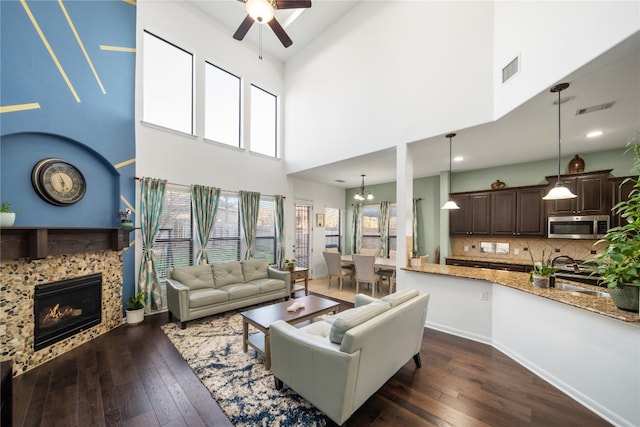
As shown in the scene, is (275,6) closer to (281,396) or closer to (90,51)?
(90,51)

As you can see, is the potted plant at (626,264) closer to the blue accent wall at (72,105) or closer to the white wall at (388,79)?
the white wall at (388,79)

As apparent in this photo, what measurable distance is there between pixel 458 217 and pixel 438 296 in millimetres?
2779

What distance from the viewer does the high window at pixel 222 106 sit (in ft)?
→ 16.7

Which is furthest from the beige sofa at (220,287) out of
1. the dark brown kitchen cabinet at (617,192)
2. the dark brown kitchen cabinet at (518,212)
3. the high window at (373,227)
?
the dark brown kitchen cabinet at (617,192)

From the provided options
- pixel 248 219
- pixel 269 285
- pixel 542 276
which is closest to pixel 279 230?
pixel 248 219

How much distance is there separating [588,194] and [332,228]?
570cm

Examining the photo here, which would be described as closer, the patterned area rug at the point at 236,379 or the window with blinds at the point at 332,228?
the patterned area rug at the point at 236,379

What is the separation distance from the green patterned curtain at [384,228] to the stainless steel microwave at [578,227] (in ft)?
11.4

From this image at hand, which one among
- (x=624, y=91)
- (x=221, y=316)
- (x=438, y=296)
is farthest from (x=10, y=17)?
(x=624, y=91)

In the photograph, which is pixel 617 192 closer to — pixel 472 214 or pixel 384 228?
pixel 472 214

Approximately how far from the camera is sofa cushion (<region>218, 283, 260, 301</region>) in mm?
4039

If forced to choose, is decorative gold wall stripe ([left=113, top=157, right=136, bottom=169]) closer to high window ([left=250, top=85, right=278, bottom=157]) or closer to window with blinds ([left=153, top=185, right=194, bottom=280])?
window with blinds ([left=153, top=185, right=194, bottom=280])

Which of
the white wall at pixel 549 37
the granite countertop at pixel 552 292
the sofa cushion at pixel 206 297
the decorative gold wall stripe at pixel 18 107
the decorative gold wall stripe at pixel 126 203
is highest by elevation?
the white wall at pixel 549 37

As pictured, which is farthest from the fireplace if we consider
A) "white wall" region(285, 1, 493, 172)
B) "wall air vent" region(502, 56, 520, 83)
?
"wall air vent" region(502, 56, 520, 83)
